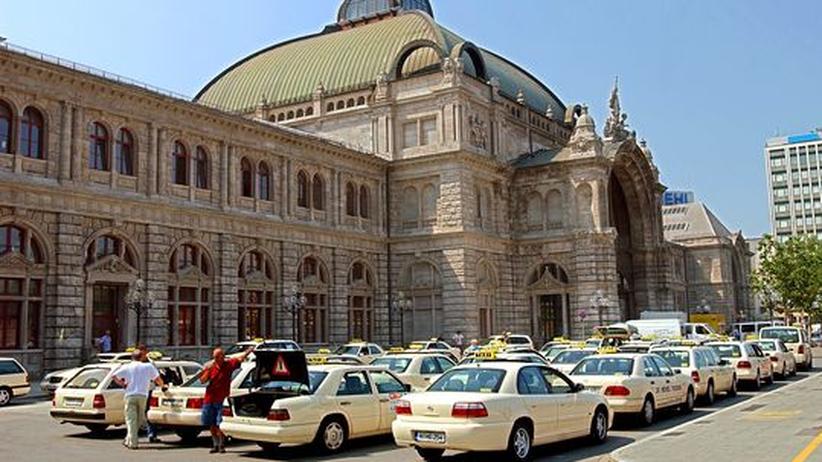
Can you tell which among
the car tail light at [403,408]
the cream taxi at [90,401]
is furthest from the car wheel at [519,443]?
the cream taxi at [90,401]

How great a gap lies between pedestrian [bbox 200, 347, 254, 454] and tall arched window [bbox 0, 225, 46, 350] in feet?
63.2

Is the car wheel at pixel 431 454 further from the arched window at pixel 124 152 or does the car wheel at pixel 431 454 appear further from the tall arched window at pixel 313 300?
the tall arched window at pixel 313 300

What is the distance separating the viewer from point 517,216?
59.4 meters

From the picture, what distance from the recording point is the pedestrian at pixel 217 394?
53.8 ft

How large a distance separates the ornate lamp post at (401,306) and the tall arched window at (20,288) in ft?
79.4

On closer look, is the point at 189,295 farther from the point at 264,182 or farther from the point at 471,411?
the point at 471,411

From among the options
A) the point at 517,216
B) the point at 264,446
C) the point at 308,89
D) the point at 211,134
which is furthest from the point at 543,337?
the point at 264,446

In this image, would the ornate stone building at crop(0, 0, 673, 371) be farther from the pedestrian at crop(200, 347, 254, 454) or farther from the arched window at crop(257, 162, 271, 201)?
the pedestrian at crop(200, 347, 254, 454)

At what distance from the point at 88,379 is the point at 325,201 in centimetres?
3039

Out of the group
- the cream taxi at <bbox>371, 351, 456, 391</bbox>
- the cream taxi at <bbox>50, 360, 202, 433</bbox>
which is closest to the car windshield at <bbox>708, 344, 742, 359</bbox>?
the cream taxi at <bbox>371, 351, 456, 391</bbox>

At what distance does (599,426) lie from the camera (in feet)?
55.8

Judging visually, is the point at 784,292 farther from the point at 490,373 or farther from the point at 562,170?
the point at 490,373

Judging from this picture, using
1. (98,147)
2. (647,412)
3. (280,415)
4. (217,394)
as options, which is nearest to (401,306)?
(98,147)

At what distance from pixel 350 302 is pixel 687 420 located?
32176 millimetres
